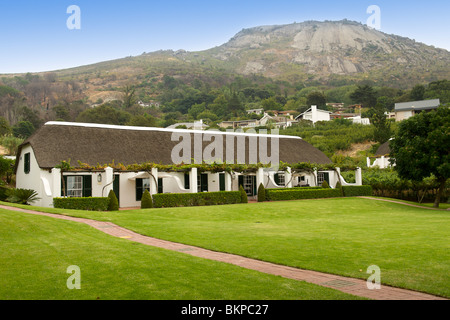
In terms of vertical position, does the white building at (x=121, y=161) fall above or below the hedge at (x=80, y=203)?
above

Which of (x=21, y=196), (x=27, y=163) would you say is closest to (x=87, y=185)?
(x=21, y=196)

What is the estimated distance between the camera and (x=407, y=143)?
28781 mm

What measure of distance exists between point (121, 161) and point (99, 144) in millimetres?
1947

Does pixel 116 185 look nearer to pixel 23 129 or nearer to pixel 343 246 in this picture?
pixel 343 246

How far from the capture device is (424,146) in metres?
27.7

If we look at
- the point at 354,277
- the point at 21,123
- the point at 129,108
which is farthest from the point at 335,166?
the point at 129,108

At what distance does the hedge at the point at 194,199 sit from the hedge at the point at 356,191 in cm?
1062

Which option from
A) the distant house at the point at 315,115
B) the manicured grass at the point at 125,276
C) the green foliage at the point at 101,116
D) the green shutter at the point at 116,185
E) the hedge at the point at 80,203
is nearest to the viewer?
the manicured grass at the point at 125,276

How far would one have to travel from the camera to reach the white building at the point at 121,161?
76.7 ft

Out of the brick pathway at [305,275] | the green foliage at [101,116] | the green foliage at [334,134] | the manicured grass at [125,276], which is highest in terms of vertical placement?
the green foliage at [101,116]

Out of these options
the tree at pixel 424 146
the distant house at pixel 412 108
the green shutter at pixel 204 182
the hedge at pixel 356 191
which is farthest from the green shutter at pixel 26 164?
the distant house at pixel 412 108

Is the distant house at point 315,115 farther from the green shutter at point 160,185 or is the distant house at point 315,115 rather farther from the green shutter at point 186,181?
the green shutter at point 160,185
